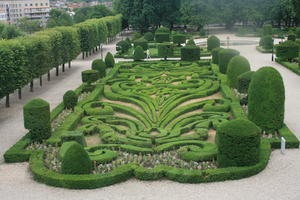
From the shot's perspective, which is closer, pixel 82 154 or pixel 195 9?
pixel 82 154

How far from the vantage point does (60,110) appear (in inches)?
949

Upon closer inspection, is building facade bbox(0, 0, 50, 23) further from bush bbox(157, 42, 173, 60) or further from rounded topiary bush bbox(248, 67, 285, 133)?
rounded topiary bush bbox(248, 67, 285, 133)

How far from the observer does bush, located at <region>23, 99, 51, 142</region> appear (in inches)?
734

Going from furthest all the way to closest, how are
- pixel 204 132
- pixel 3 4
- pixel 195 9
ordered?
pixel 3 4 < pixel 195 9 < pixel 204 132

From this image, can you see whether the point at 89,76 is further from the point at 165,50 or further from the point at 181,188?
the point at 181,188

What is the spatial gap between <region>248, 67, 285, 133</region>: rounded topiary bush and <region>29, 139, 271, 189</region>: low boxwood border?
3375mm

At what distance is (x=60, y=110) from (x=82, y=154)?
31.4 ft

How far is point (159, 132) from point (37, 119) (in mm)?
5801

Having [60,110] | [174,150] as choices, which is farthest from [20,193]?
[60,110]

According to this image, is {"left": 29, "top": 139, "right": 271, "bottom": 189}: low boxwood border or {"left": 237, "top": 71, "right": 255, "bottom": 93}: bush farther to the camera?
{"left": 237, "top": 71, "right": 255, "bottom": 93}: bush

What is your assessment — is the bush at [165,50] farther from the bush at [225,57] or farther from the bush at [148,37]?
the bush at [148,37]

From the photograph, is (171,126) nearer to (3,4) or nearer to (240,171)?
(240,171)

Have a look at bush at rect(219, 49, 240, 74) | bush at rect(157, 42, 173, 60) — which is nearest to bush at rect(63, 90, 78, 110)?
bush at rect(219, 49, 240, 74)

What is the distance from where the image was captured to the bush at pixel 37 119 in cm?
1866
